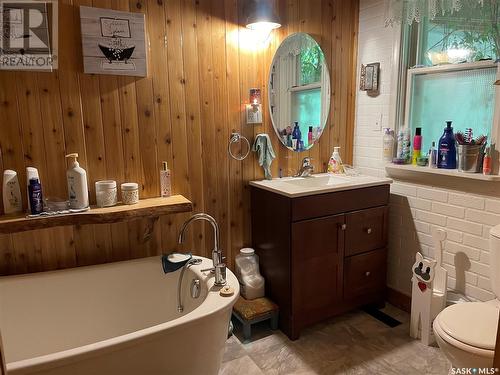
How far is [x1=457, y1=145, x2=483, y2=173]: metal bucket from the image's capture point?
6.89ft

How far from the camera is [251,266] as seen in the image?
252 centimetres

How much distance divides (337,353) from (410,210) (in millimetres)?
1080

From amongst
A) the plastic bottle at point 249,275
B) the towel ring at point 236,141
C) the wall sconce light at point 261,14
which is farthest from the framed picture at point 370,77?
the plastic bottle at point 249,275

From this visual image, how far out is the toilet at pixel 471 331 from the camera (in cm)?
159

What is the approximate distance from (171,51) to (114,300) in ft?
4.81

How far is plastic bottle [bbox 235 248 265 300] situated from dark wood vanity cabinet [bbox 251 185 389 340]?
5 centimetres

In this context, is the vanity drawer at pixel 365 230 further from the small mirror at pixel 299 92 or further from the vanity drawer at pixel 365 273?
the small mirror at pixel 299 92

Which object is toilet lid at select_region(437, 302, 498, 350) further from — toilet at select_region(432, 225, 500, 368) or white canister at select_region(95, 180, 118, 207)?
white canister at select_region(95, 180, 118, 207)

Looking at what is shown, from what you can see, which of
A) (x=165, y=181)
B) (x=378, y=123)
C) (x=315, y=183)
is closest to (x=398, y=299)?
(x=315, y=183)

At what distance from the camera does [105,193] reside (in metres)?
2.05

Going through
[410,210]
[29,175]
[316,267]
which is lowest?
[316,267]

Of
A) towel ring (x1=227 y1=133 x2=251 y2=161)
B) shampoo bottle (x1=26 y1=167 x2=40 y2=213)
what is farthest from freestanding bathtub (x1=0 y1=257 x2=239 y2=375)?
towel ring (x1=227 y1=133 x2=251 y2=161)

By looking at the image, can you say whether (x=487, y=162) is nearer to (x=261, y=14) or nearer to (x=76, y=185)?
(x=261, y=14)

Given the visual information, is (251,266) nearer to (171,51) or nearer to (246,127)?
(246,127)
